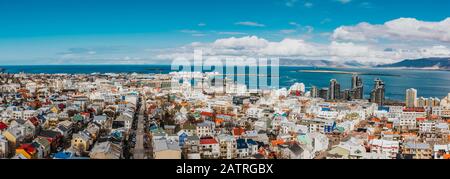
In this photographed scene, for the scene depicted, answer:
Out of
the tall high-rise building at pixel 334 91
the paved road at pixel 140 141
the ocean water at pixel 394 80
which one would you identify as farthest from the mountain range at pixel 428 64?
the paved road at pixel 140 141

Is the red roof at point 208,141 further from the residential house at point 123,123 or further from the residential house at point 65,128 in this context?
the residential house at point 65,128

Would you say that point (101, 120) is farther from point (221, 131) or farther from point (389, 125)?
point (389, 125)

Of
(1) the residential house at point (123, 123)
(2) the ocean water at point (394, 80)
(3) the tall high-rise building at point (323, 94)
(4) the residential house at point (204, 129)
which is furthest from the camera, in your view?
(2) the ocean water at point (394, 80)

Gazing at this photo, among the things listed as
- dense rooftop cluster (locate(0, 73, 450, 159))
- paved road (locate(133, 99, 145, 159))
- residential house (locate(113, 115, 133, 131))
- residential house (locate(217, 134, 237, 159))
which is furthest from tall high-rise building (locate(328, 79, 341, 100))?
residential house (locate(217, 134, 237, 159))

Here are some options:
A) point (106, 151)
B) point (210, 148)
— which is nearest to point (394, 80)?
point (210, 148)

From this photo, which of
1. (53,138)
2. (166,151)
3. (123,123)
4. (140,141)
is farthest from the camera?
(123,123)

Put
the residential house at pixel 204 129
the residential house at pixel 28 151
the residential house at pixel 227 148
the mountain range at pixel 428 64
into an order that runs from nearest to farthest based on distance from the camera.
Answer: the residential house at pixel 28 151, the residential house at pixel 227 148, the residential house at pixel 204 129, the mountain range at pixel 428 64

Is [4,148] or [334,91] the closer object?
[4,148]

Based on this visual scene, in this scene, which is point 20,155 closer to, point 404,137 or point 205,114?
point 205,114

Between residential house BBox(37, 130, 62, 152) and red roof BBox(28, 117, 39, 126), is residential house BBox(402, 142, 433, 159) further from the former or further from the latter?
red roof BBox(28, 117, 39, 126)

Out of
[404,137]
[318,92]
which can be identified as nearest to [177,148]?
[404,137]

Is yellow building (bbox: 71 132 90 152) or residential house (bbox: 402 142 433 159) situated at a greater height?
yellow building (bbox: 71 132 90 152)
